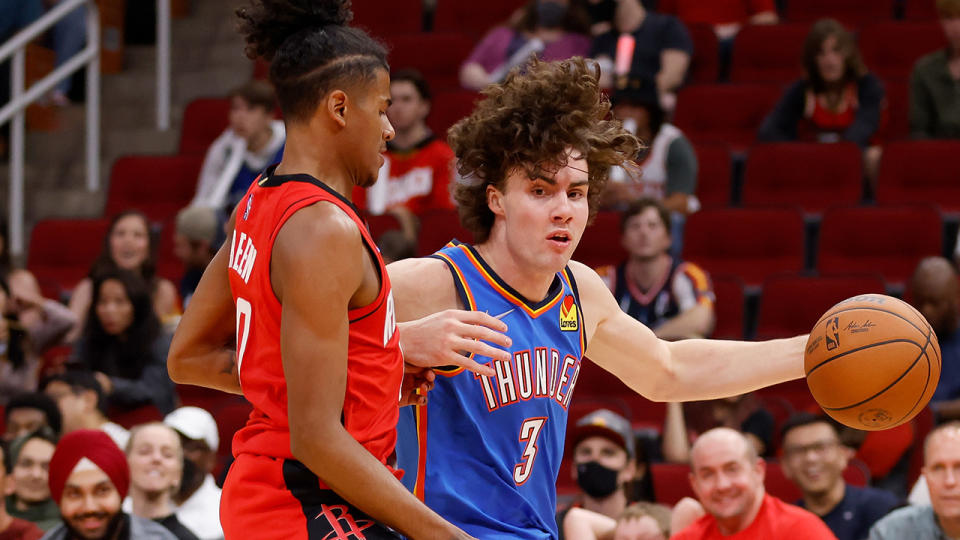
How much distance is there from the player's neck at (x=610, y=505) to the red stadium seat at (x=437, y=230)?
209 cm

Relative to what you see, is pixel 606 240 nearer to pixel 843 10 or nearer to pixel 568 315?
pixel 843 10

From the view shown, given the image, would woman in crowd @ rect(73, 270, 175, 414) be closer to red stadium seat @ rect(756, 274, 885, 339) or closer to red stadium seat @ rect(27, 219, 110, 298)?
red stadium seat @ rect(27, 219, 110, 298)

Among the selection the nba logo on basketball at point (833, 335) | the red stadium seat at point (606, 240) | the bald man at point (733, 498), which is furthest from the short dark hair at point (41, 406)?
the nba logo on basketball at point (833, 335)

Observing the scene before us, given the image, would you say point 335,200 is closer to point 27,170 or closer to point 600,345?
point 600,345

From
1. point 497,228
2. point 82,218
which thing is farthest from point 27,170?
point 497,228

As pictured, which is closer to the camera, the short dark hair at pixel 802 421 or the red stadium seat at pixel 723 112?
the short dark hair at pixel 802 421

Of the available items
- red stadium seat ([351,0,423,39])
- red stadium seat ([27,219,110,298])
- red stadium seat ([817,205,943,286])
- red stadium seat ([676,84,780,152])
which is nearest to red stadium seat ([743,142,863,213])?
red stadium seat ([817,205,943,286])

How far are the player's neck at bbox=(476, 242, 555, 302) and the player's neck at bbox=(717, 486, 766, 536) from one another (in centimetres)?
202

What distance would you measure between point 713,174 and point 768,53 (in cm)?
132

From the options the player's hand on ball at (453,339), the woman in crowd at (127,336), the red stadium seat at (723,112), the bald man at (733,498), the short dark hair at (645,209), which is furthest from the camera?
the red stadium seat at (723,112)

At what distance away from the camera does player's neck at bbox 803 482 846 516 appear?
A: 5457 millimetres

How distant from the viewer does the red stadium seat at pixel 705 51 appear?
897 cm

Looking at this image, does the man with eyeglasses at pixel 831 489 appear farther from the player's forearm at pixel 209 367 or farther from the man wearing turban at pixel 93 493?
the player's forearm at pixel 209 367

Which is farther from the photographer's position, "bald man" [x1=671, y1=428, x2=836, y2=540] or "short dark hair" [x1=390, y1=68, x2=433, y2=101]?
"short dark hair" [x1=390, y1=68, x2=433, y2=101]
